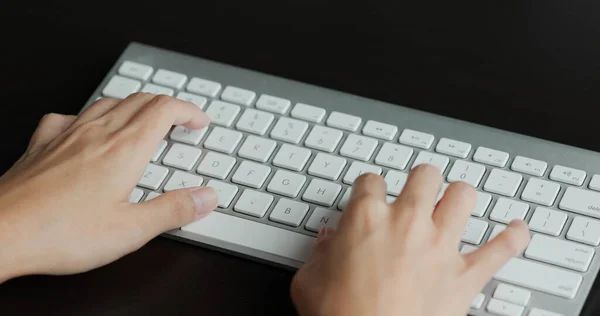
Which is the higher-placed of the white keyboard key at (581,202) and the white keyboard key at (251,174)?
the white keyboard key at (581,202)

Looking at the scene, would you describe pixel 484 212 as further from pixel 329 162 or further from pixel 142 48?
pixel 142 48

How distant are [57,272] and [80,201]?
62 millimetres

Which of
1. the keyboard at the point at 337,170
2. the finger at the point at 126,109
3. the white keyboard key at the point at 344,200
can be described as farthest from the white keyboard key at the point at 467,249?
the finger at the point at 126,109

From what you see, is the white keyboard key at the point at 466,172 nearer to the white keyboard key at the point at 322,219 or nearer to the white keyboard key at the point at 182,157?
the white keyboard key at the point at 322,219

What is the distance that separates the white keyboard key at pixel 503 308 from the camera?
70 centimetres

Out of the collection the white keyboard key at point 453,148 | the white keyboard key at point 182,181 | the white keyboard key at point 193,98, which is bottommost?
the white keyboard key at point 182,181

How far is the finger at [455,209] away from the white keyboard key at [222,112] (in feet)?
0.79

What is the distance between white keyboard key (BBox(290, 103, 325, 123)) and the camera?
88 centimetres

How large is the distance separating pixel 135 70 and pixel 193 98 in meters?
0.08

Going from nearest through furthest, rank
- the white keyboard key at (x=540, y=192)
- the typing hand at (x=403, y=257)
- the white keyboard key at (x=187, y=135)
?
1. the typing hand at (x=403, y=257)
2. the white keyboard key at (x=540, y=192)
3. the white keyboard key at (x=187, y=135)

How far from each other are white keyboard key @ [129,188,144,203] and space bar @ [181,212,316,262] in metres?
0.05

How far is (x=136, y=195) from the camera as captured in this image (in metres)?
0.83

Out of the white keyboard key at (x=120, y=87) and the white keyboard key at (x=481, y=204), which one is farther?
the white keyboard key at (x=120, y=87)

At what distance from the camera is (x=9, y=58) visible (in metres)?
1.04
